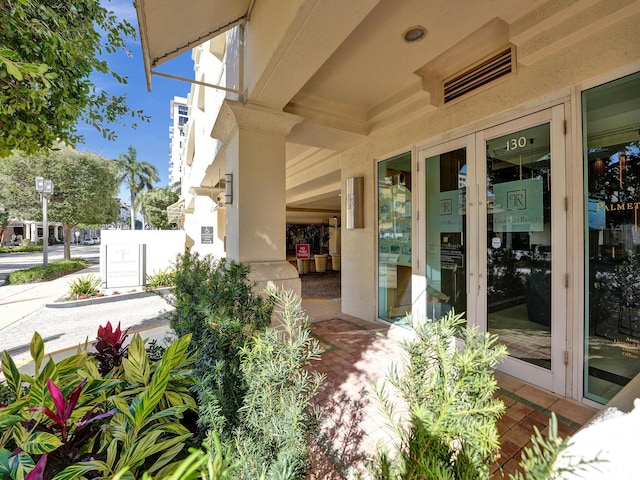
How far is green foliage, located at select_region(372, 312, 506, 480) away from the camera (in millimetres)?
896

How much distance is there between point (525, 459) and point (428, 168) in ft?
12.5

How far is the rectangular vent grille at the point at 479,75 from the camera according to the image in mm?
3029

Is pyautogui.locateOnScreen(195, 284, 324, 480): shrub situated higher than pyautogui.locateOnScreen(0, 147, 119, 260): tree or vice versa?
pyautogui.locateOnScreen(0, 147, 119, 260): tree

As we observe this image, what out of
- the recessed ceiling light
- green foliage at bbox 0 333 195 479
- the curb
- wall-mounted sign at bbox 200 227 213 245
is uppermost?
the recessed ceiling light

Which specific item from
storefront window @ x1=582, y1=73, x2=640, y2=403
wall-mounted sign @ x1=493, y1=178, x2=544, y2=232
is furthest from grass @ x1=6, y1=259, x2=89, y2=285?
storefront window @ x1=582, y1=73, x2=640, y2=403

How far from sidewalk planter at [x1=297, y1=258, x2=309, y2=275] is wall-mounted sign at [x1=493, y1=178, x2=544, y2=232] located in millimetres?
9143

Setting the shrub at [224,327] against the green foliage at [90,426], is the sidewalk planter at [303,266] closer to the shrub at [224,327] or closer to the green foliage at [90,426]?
the shrub at [224,327]

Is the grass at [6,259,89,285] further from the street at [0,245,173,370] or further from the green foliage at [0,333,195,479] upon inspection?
the green foliage at [0,333,195,479]

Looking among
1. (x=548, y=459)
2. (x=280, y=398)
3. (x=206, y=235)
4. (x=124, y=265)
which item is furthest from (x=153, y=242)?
(x=548, y=459)

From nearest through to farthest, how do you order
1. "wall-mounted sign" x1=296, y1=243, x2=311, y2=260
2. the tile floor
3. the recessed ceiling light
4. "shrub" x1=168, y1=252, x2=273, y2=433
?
"shrub" x1=168, y1=252, x2=273, y2=433, the tile floor, the recessed ceiling light, "wall-mounted sign" x1=296, y1=243, x2=311, y2=260

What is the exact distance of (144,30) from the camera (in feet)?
8.63

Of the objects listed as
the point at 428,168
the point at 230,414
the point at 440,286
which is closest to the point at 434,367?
the point at 230,414

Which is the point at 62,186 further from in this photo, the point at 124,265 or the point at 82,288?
the point at 82,288

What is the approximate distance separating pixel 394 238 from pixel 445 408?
151 inches
